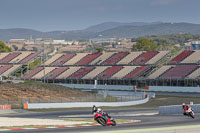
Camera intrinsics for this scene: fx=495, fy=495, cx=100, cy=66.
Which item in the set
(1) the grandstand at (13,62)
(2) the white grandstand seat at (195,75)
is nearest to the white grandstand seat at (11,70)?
(1) the grandstand at (13,62)

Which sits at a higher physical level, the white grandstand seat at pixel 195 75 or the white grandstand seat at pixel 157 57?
the white grandstand seat at pixel 157 57

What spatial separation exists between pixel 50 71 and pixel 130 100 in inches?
2194

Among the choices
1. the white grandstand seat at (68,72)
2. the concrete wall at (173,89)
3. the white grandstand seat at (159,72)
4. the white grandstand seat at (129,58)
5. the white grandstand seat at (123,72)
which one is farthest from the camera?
the white grandstand seat at (68,72)

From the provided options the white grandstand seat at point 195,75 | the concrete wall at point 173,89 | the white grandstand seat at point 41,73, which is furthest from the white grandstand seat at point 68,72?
the white grandstand seat at point 195,75

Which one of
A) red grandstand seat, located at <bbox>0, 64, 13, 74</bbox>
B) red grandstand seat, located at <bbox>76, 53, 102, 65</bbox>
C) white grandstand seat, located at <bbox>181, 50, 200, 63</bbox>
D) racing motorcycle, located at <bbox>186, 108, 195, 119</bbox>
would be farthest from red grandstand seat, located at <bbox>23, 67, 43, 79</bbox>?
racing motorcycle, located at <bbox>186, 108, 195, 119</bbox>

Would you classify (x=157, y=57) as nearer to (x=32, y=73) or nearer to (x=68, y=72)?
(x=68, y=72)

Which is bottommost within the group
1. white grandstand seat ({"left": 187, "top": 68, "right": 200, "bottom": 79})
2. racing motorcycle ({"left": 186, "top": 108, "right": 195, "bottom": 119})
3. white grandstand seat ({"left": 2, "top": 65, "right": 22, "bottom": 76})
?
racing motorcycle ({"left": 186, "top": 108, "right": 195, "bottom": 119})

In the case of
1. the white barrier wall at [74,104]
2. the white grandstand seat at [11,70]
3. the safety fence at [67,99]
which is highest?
the white grandstand seat at [11,70]

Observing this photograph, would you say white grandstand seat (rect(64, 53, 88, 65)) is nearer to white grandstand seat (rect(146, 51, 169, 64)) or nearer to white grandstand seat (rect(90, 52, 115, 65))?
white grandstand seat (rect(90, 52, 115, 65))

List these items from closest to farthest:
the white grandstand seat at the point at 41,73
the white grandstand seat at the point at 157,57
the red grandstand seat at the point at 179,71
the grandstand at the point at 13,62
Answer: the red grandstand seat at the point at 179,71
the white grandstand seat at the point at 157,57
the white grandstand seat at the point at 41,73
the grandstand at the point at 13,62

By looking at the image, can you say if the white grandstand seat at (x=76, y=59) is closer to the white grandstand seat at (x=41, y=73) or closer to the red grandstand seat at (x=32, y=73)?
the white grandstand seat at (x=41, y=73)

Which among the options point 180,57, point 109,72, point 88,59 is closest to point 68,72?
point 88,59

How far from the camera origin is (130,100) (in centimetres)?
7719

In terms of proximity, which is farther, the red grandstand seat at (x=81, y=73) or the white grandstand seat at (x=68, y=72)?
the white grandstand seat at (x=68, y=72)
